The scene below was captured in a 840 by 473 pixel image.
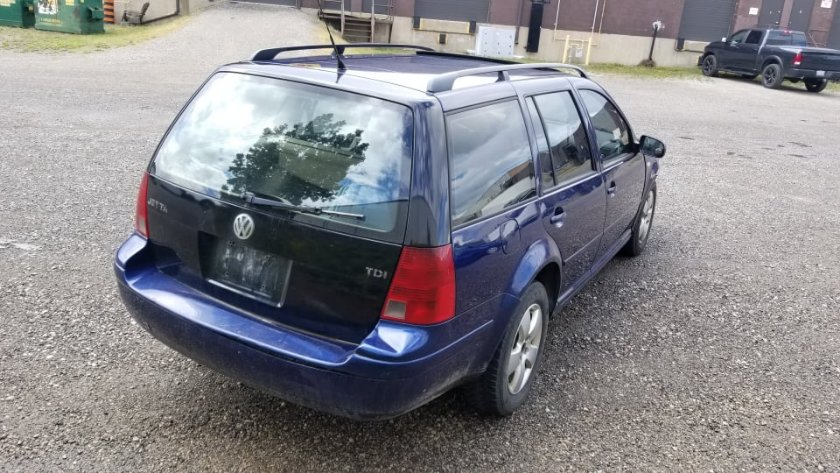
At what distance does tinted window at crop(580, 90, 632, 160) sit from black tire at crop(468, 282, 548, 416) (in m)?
1.40

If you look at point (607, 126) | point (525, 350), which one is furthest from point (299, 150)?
point (607, 126)

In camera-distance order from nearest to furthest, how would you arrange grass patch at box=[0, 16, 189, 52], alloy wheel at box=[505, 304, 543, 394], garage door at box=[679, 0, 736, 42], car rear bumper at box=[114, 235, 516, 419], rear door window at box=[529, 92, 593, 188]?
car rear bumper at box=[114, 235, 516, 419]
alloy wheel at box=[505, 304, 543, 394]
rear door window at box=[529, 92, 593, 188]
grass patch at box=[0, 16, 189, 52]
garage door at box=[679, 0, 736, 42]

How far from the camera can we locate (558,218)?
3525mm

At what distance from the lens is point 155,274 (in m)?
3.20

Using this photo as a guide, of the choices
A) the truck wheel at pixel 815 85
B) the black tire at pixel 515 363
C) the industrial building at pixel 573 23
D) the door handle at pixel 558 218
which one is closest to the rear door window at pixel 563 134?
the door handle at pixel 558 218

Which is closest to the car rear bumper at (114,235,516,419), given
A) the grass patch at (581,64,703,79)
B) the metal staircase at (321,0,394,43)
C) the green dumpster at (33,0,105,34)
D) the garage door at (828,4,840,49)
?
the green dumpster at (33,0,105,34)

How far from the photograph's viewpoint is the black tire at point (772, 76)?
2059 cm

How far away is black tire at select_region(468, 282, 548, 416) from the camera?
3.16 meters

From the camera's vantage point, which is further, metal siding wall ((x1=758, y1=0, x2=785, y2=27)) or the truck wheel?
metal siding wall ((x1=758, y1=0, x2=785, y2=27))

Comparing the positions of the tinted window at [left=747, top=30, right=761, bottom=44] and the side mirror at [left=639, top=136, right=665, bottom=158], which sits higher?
the tinted window at [left=747, top=30, right=761, bottom=44]

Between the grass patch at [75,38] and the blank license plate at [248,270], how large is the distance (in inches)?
682

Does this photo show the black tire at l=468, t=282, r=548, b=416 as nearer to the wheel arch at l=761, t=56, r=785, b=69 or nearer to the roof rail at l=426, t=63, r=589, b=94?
the roof rail at l=426, t=63, r=589, b=94

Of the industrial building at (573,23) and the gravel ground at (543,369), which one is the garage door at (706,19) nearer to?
the industrial building at (573,23)

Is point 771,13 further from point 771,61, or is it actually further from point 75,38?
point 75,38
